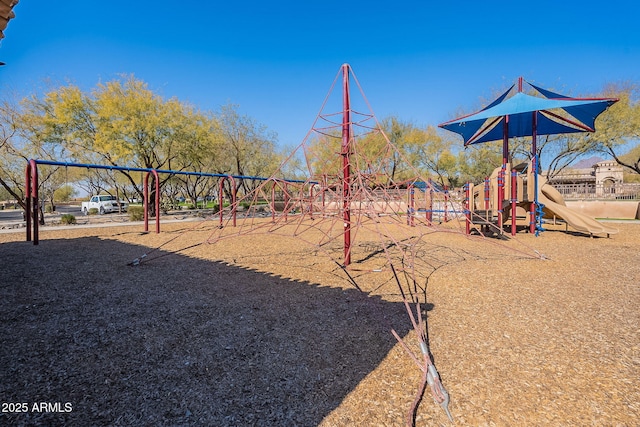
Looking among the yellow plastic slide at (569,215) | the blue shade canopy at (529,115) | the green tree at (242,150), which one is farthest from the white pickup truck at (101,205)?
the yellow plastic slide at (569,215)

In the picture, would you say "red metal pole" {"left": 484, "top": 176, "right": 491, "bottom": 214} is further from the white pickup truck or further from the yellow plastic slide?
the white pickup truck

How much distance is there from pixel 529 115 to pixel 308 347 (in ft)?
47.3

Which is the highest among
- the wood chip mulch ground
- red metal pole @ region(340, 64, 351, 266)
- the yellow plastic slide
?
red metal pole @ region(340, 64, 351, 266)

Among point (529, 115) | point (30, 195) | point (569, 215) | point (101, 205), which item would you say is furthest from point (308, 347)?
point (101, 205)

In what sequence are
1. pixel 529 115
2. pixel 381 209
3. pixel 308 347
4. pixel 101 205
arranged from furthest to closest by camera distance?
pixel 101 205, pixel 529 115, pixel 381 209, pixel 308 347

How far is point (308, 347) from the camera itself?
2.90m

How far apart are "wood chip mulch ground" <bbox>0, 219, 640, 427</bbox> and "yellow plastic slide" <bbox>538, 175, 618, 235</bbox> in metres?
4.31

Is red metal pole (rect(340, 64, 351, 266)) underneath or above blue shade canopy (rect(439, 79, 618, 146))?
underneath

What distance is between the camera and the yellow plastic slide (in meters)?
9.36

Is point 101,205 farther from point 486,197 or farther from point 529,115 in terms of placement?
point 529,115

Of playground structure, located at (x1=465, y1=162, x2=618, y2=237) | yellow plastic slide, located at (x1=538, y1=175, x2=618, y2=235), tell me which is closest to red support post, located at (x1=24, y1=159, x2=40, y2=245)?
playground structure, located at (x1=465, y1=162, x2=618, y2=237)

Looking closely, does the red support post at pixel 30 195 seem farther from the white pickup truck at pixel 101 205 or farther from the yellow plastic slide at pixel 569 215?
the white pickup truck at pixel 101 205

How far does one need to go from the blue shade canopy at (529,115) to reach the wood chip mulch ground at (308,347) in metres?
6.22

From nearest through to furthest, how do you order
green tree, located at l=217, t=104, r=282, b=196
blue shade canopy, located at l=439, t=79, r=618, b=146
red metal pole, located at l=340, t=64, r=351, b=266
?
red metal pole, located at l=340, t=64, r=351, b=266, blue shade canopy, located at l=439, t=79, r=618, b=146, green tree, located at l=217, t=104, r=282, b=196
